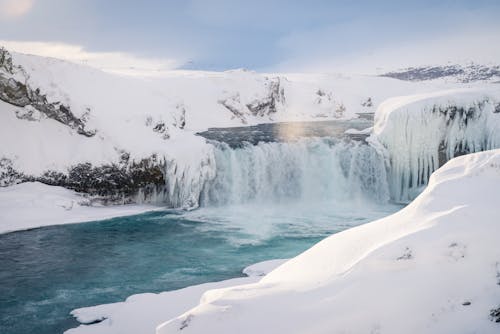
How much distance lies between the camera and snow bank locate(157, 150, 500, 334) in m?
3.63

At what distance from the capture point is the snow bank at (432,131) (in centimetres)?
1859

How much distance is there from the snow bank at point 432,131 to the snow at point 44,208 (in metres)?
11.0

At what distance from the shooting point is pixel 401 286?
3854mm

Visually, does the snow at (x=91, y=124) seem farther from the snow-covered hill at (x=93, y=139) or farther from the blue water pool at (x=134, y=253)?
the blue water pool at (x=134, y=253)

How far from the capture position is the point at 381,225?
198 inches

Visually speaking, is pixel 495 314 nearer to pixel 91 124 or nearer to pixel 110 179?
pixel 110 179

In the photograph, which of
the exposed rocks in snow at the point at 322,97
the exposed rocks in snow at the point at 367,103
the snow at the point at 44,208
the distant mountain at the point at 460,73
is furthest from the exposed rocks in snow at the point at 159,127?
the distant mountain at the point at 460,73

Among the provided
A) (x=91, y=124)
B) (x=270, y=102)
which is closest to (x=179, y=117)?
(x=91, y=124)

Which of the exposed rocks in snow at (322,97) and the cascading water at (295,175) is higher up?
the exposed rocks in snow at (322,97)

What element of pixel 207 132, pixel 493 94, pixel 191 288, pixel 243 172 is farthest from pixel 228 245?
pixel 207 132

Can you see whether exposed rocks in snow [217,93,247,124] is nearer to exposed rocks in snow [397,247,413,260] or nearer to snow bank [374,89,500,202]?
snow bank [374,89,500,202]

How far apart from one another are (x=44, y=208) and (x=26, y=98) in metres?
5.19

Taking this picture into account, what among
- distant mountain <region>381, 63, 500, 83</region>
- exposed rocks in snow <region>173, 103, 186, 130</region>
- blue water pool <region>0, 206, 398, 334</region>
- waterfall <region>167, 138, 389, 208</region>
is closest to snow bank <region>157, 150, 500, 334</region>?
blue water pool <region>0, 206, 398, 334</region>

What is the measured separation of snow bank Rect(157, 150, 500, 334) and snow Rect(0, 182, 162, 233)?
12.8 metres
